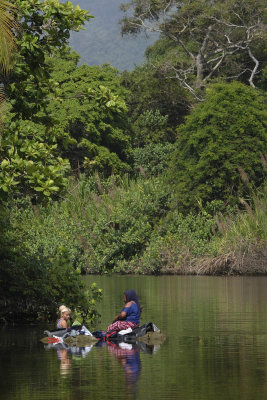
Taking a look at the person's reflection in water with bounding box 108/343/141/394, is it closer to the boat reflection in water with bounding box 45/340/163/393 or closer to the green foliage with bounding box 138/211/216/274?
the boat reflection in water with bounding box 45/340/163/393

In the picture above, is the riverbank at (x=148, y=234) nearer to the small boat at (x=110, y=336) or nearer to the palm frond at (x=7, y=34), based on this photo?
the small boat at (x=110, y=336)

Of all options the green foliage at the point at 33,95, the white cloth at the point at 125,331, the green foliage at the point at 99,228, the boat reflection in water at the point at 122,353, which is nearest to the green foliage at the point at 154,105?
the green foliage at the point at 99,228

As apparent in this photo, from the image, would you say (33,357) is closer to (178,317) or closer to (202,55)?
(178,317)

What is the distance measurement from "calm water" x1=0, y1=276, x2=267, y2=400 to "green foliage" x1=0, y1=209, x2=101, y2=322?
0.83 meters

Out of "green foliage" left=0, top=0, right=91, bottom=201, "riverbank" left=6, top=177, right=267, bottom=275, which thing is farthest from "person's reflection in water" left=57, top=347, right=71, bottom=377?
"riverbank" left=6, top=177, right=267, bottom=275

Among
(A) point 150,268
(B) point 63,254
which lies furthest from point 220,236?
(B) point 63,254

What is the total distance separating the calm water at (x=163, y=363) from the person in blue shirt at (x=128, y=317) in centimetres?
90

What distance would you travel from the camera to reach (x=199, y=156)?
5353 centimetres

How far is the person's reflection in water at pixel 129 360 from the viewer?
13.5 meters

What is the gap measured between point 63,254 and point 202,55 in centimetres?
4622

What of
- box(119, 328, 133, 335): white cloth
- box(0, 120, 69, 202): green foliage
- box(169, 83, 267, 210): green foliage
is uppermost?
box(169, 83, 267, 210): green foliage

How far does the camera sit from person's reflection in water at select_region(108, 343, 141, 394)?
13.5 m

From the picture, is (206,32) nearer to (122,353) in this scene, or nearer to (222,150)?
(222,150)

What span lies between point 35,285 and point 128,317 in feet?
10.5
